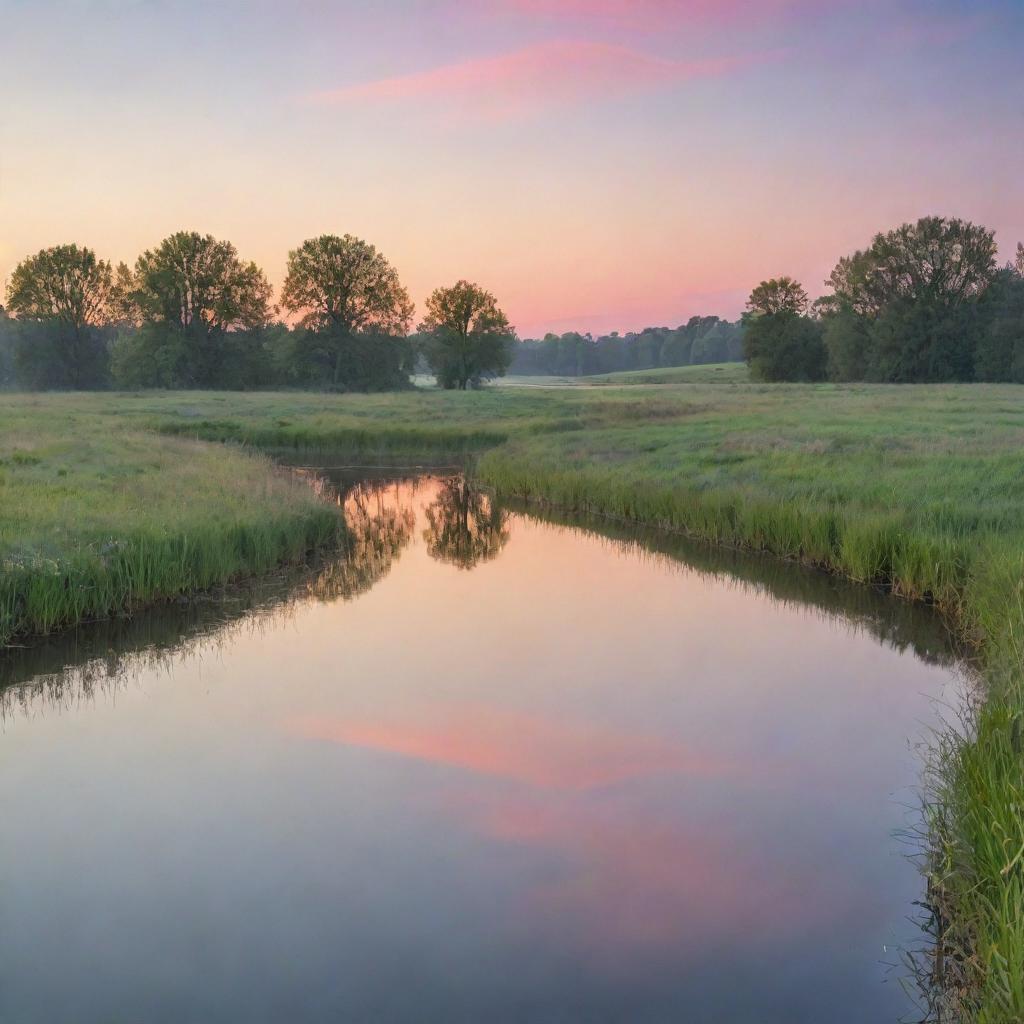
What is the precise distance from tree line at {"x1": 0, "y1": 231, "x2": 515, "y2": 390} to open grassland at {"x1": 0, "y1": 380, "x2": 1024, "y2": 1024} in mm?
27158

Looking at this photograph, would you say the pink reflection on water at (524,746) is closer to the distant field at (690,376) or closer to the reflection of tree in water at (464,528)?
the reflection of tree in water at (464,528)

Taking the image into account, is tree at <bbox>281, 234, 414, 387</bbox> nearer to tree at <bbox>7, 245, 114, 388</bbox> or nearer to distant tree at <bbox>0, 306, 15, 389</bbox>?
tree at <bbox>7, 245, 114, 388</bbox>

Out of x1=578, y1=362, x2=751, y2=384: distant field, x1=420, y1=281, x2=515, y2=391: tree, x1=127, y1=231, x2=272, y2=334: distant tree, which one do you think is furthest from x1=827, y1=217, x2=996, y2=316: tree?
x1=127, y1=231, x2=272, y2=334: distant tree

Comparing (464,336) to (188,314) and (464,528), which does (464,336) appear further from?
(464,528)

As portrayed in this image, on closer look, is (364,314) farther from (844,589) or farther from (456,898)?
(456,898)

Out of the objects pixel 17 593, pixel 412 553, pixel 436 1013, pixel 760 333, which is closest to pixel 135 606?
pixel 17 593

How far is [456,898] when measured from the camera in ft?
20.3

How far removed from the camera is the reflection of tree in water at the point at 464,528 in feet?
60.8

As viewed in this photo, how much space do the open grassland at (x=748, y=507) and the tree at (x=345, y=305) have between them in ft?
95.7

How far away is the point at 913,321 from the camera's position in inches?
2736

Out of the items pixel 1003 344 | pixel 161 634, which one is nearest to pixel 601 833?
pixel 161 634

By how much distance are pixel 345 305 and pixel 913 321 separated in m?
40.7

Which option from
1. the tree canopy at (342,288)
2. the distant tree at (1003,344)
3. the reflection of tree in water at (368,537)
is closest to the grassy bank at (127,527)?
the reflection of tree in water at (368,537)

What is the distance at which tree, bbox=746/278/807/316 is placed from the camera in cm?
8188
